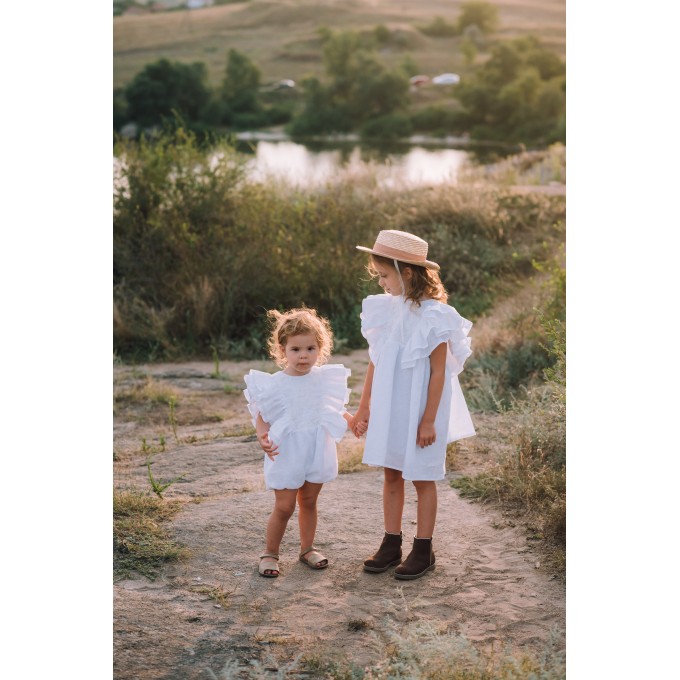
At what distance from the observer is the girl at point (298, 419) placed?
3.52 meters

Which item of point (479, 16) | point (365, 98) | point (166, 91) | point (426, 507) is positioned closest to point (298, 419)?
point (426, 507)

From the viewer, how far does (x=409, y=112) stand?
2461cm

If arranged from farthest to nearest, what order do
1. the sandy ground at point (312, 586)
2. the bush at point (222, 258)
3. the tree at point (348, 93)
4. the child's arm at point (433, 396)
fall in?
the tree at point (348, 93)
the bush at point (222, 258)
the child's arm at point (433, 396)
the sandy ground at point (312, 586)

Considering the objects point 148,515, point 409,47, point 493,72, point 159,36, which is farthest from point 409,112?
point 148,515

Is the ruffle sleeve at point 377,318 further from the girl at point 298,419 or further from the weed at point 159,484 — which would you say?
the weed at point 159,484

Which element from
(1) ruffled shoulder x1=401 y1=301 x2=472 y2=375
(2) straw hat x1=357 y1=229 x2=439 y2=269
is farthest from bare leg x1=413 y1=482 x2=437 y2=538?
(2) straw hat x1=357 y1=229 x2=439 y2=269

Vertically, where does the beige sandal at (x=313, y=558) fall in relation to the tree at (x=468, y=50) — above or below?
below

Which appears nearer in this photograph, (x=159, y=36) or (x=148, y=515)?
(x=148, y=515)

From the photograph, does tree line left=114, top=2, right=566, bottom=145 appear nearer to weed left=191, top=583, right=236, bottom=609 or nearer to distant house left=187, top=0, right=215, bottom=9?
distant house left=187, top=0, right=215, bottom=9

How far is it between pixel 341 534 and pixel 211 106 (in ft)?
66.8

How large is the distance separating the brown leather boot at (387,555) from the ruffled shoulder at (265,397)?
64cm

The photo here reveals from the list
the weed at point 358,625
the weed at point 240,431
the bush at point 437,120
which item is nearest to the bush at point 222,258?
the weed at point 240,431

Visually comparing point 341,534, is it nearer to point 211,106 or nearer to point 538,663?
point 538,663

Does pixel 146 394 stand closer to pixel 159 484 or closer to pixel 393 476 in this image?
pixel 159 484
